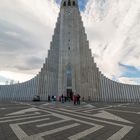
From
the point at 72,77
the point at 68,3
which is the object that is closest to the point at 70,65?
the point at 72,77

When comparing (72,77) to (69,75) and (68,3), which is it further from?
(68,3)

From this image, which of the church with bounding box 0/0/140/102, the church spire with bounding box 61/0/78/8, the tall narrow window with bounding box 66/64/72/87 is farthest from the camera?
the church spire with bounding box 61/0/78/8

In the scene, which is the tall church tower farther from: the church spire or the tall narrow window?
the church spire

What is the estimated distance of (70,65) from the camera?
47.8 metres

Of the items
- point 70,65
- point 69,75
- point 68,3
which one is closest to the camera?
point 69,75

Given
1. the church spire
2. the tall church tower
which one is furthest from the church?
the church spire

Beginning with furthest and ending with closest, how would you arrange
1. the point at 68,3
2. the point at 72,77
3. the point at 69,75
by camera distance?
the point at 68,3 → the point at 69,75 → the point at 72,77

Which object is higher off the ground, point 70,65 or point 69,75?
point 70,65

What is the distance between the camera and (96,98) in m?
46.3

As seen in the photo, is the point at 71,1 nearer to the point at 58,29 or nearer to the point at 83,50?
the point at 58,29

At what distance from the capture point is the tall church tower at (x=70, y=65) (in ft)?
153

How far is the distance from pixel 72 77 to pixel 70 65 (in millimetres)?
4197

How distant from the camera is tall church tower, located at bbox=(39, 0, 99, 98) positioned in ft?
153

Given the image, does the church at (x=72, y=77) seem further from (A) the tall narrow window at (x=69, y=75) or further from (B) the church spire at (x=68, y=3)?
(B) the church spire at (x=68, y=3)
